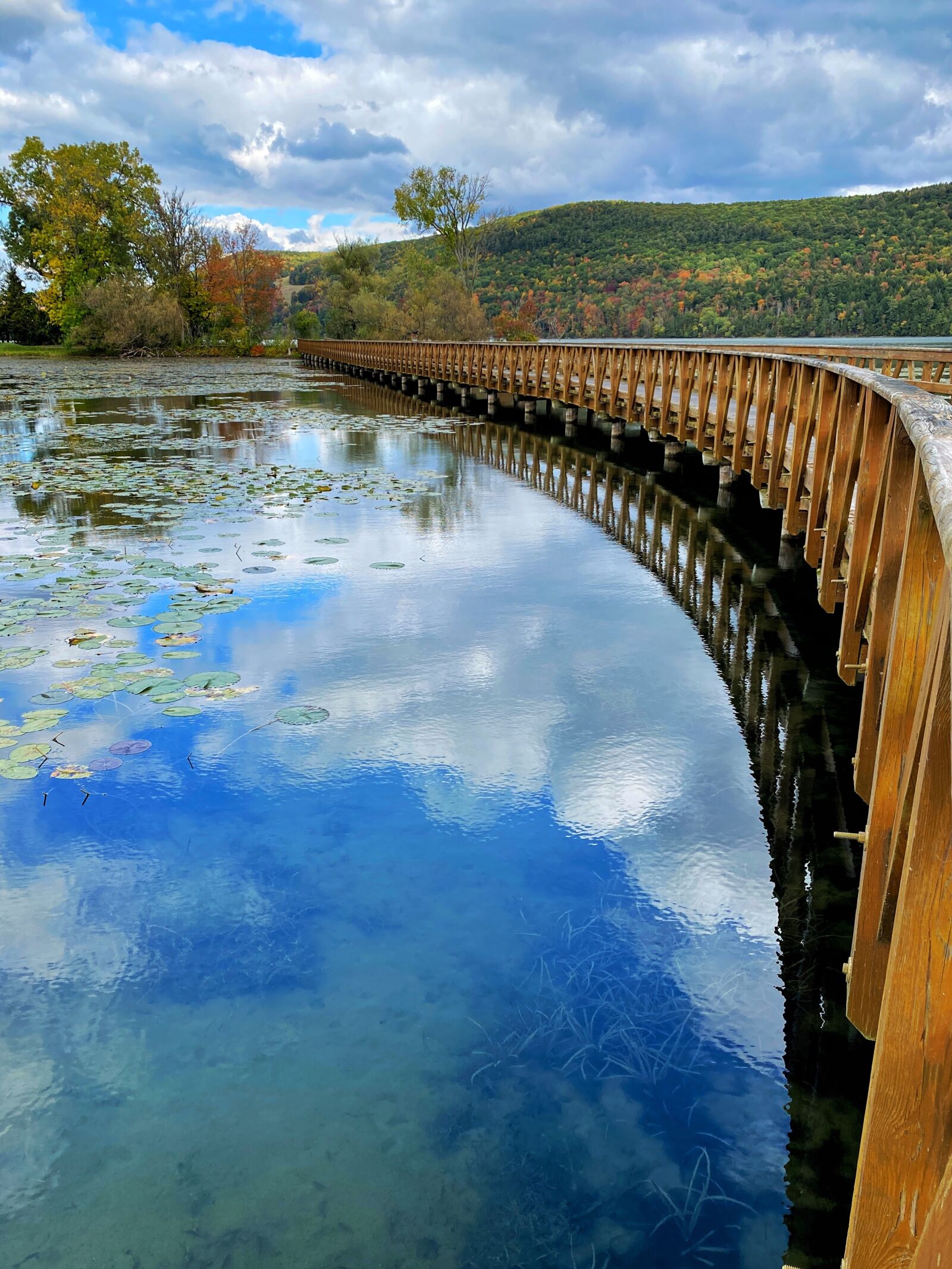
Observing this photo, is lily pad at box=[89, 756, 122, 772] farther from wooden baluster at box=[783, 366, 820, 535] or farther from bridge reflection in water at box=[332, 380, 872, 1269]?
wooden baluster at box=[783, 366, 820, 535]

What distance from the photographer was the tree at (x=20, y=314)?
57188mm

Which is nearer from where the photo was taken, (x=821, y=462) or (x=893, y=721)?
(x=893, y=721)

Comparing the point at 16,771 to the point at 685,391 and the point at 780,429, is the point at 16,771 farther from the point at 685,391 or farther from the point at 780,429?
the point at 685,391

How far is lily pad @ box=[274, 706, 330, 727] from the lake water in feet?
0.08

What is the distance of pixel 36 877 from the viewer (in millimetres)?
2795

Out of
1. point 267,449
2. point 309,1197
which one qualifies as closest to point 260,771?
point 309,1197

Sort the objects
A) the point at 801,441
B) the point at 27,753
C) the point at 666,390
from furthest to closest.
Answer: the point at 666,390, the point at 801,441, the point at 27,753

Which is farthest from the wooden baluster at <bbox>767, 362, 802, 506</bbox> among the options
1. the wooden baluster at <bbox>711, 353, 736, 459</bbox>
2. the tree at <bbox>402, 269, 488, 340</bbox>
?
the tree at <bbox>402, 269, 488, 340</bbox>

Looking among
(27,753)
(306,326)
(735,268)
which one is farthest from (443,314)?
(27,753)

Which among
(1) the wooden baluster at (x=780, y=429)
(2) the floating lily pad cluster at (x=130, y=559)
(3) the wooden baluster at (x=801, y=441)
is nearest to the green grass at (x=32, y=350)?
(2) the floating lily pad cluster at (x=130, y=559)

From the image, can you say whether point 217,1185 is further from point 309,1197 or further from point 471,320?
point 471,320

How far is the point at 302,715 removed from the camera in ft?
12.9

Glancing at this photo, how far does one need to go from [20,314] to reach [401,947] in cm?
6381

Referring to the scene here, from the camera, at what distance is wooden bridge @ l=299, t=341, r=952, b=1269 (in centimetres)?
102
